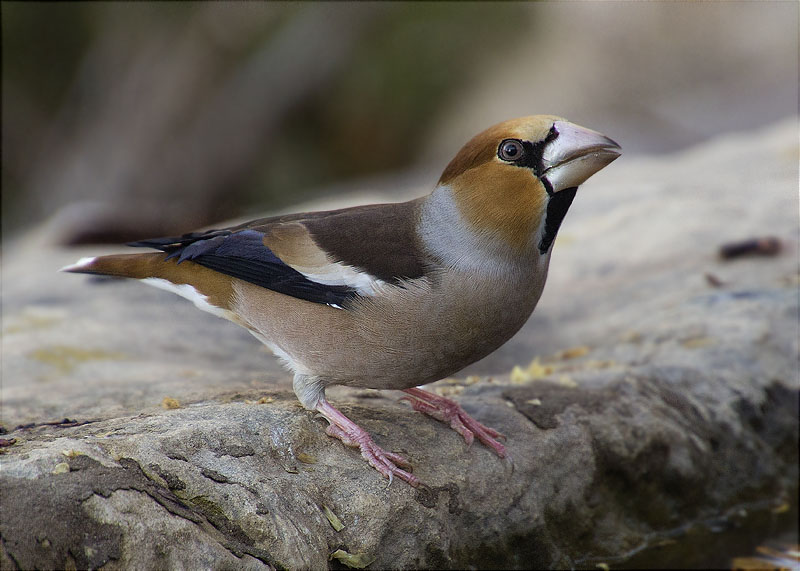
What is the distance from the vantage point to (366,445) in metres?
3.38

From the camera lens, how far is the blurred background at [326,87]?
11703 millimetres

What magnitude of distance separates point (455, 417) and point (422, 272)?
2.54 ft

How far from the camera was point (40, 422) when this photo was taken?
3.42 meters

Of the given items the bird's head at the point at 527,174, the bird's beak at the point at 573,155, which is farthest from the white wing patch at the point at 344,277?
the bird's beak at the point at 573,155

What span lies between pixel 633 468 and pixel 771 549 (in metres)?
0.88

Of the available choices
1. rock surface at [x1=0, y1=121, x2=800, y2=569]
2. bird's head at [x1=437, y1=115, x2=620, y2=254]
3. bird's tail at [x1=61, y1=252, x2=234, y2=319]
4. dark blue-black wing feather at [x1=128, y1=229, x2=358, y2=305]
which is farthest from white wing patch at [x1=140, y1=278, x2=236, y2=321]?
bird's head at [x1=437, y1=115, x2=620, y2=254]

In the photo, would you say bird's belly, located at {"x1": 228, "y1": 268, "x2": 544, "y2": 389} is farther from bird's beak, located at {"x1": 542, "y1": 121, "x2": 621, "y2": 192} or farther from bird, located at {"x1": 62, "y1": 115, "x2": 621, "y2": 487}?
bird's beak, located at {"x1": 542, "y1": 121, "x2": 621, "y2": 192}

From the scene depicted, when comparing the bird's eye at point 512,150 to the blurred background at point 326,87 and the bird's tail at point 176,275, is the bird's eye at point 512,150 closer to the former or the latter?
the bird's tail at point 176,275

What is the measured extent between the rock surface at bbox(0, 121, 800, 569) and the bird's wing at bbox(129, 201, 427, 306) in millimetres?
558

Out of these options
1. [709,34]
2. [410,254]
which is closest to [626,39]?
[709,34]

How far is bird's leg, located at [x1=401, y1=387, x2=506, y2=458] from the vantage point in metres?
3.67

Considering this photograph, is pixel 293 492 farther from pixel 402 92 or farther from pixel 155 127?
pixel 402 92

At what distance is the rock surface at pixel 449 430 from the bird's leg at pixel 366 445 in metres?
0.05

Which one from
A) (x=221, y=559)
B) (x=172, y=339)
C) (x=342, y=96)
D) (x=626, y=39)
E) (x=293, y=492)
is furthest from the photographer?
(x=626, y=39)
